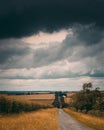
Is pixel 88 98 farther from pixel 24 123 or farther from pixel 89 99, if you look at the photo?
pixel 24 123

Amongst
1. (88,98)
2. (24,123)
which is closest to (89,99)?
(88,98)

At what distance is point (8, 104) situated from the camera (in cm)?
4259

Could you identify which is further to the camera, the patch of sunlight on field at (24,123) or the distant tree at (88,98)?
the distant tree at (88,98)

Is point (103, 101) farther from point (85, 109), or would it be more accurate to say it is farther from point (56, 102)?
point (56, 102)

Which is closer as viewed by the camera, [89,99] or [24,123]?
[24,123]

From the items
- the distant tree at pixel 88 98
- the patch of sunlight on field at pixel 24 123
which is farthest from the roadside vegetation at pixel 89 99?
the patch of sunlight on field at pixel 24 123

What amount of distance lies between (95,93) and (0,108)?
1687 inches

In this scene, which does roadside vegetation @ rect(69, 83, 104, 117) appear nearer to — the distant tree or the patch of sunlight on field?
the distant tree

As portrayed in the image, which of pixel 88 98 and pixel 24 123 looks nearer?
pixel 24 123

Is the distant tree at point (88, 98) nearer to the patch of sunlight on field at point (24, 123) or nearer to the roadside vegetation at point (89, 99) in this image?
the roadside vegetation at point (89, 99)

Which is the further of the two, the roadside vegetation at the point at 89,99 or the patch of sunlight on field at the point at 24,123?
the roadside vegetation at the point at 89,99

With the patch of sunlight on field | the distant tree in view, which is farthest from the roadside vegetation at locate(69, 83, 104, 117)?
the patch of sunlight on field

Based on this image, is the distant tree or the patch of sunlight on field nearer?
the patch of sunlight on field

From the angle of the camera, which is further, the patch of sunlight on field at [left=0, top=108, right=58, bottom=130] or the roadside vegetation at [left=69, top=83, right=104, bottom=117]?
the roadside vegetation at [left=69, top=83, right=104, bottom=117]
